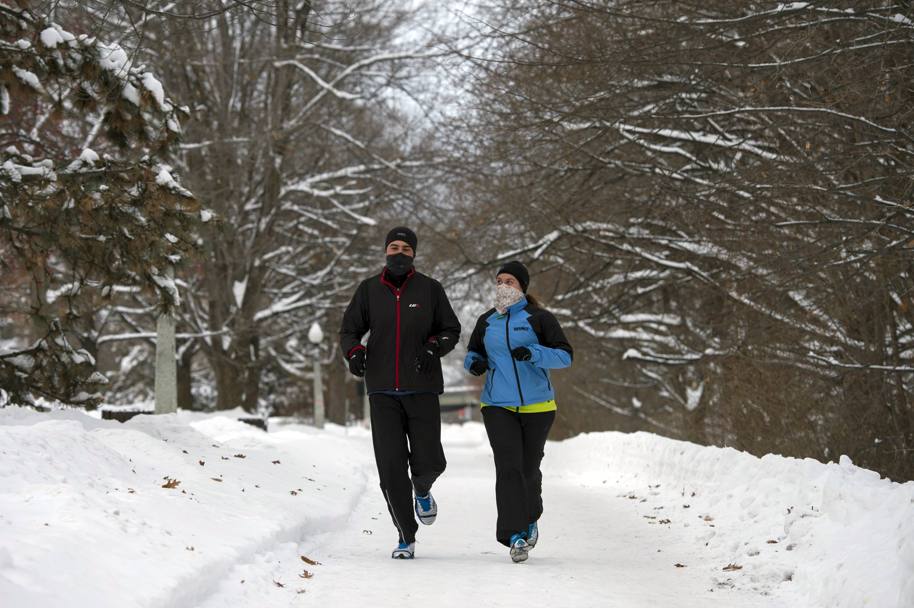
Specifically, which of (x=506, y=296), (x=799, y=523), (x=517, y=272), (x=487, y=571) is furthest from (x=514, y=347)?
(x=799, y=523)

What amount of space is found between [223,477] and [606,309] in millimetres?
11330

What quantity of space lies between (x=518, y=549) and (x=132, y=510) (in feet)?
8.37

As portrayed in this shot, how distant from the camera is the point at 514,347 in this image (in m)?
7.70

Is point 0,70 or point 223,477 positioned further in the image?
point 0,70

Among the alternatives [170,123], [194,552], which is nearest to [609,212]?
[170,123]

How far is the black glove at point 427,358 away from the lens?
7461mm

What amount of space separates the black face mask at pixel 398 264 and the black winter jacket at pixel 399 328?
4.3 inches

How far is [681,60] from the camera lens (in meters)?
10.8

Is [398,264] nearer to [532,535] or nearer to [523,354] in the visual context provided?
[523,354]

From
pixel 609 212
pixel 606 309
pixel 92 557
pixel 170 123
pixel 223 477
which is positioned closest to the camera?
pixel 92 557

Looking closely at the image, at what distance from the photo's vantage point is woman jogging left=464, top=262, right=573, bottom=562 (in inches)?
298

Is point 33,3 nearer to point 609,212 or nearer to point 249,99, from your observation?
point 609,212

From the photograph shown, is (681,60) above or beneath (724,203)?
above

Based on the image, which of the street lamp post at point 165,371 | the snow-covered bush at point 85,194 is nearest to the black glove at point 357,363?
the snow-covered bush at point 85,194
